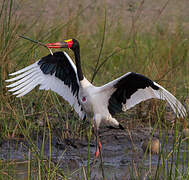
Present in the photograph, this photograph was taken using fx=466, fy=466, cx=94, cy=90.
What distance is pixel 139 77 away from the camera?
14.7ft

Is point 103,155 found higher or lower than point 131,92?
lower

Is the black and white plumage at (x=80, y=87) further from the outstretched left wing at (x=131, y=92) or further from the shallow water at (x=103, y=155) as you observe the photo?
the shallow water at (x=103, y=155)

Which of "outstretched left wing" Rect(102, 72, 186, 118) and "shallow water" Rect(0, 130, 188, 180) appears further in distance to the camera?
A: "outstretched left wing" Rect(102, 72, 186, 118)

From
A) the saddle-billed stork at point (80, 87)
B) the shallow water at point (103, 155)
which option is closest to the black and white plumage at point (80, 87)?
the saddle-billed stork at point (80, 87)

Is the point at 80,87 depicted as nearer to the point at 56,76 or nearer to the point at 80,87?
the point at 80,87

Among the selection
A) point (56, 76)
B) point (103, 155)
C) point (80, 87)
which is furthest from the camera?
point (56, 76)

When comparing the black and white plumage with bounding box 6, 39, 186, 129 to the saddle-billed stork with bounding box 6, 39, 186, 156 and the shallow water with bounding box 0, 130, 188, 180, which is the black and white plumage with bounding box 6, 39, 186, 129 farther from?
the shallow water with bounding box 0, 130, 188, 180

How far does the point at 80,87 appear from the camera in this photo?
15.6 feet

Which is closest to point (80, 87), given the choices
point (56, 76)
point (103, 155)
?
point (56, 76)

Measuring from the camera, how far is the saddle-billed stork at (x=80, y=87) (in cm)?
464

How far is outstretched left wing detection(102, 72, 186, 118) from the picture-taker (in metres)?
4.45

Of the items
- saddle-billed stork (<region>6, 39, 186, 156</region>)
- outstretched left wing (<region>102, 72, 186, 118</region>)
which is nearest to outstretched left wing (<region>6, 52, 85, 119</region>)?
saddle-billed stork (<region>6, 39, 186, 156</region>)

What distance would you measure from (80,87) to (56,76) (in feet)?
1.55

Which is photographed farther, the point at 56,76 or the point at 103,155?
the point at 56,76
